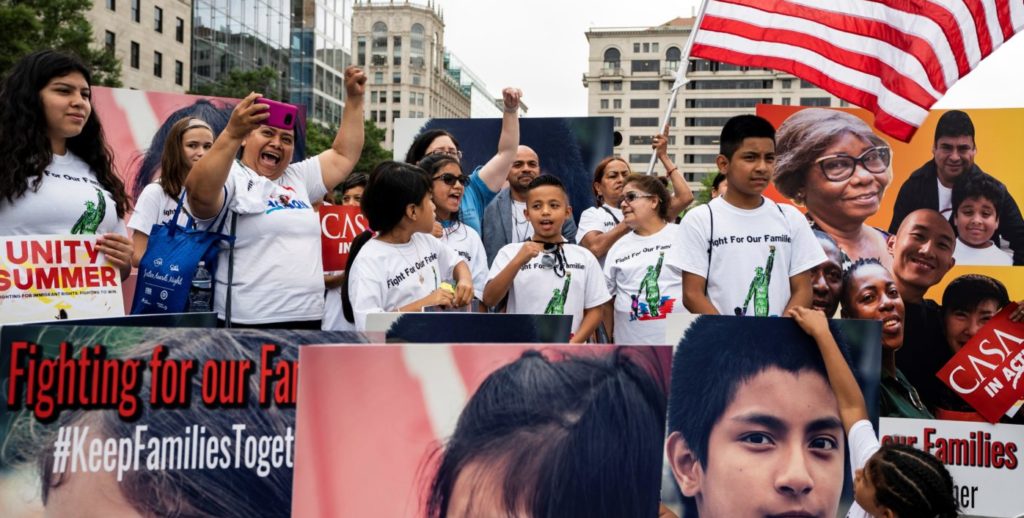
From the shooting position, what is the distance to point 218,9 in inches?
2077

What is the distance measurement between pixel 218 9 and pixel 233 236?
5185 centimetres

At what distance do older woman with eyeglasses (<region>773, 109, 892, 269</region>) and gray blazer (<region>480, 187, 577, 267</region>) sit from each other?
1484mm

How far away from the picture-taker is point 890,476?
9.41ft

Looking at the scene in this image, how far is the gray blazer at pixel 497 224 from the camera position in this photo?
662cm

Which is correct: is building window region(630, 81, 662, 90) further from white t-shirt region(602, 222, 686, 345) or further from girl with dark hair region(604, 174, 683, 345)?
white t-shirt region(602, 222, 686, 345)

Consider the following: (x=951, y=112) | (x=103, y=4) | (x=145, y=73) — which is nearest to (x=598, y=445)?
(x=951, y=112)

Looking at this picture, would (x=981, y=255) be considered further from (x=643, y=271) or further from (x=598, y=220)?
(x=598, y=220)

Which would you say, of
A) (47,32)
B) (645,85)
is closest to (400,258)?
(47,32)

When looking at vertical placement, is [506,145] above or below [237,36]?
below

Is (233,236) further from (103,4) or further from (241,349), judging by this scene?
(103,4)

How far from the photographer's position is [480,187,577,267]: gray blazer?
6617 mm

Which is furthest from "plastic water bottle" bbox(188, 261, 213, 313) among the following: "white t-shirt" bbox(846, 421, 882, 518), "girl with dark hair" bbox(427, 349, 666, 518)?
"white t-shirt" bbox(846, 421, 882, 518)

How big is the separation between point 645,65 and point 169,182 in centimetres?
13881

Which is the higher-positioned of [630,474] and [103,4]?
[103,4]
